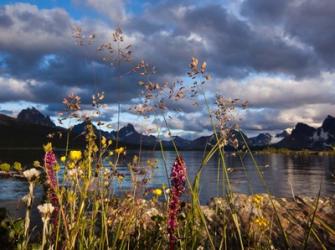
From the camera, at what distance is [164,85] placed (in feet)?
13.5

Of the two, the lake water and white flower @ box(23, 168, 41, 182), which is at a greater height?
white flower @ box(23, 168, 41, 182)

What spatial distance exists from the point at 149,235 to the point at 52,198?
3297 mm

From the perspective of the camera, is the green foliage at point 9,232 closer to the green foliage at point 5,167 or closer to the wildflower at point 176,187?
the green foliage at point 5,167

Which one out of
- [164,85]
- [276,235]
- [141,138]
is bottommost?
[276,235]

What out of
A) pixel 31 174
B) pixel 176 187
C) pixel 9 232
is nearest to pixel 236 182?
pixel 9 232

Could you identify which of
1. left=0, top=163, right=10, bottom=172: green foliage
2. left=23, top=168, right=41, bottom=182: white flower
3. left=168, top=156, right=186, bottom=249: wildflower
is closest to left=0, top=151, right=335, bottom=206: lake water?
left=168, top=156, right=186, bottom=249: wildflower

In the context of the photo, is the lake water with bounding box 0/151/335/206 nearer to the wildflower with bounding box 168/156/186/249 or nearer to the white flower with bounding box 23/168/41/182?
the wildflower with bounding box 168/156/186/249

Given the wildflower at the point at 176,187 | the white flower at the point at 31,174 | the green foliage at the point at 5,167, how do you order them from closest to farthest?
the white flower at the point at 31,174
the wildflower at the point at 176,187
the green foliage at the point at 5,167

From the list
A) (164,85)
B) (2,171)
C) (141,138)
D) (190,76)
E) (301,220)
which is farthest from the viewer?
(301,220)

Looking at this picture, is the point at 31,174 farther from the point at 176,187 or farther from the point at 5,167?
the point at 176,187

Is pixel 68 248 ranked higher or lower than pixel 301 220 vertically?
higher

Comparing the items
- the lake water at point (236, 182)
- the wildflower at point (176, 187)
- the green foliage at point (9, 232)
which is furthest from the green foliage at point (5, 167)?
the lake water at point (236, 182)

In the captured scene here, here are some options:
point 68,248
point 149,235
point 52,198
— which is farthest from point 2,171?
point 149,235

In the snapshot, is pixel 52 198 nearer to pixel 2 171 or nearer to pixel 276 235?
pixel 2 171
